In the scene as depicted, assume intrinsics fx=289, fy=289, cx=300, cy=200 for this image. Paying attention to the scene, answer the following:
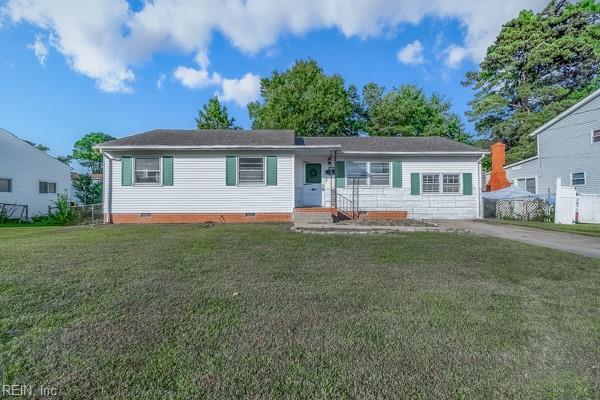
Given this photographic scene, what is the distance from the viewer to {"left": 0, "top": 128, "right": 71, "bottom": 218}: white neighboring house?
15930mm

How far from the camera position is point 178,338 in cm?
228

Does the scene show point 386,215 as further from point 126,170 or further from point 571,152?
point 571,152

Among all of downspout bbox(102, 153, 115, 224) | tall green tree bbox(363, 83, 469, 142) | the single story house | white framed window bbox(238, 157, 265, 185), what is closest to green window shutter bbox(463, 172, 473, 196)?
the single story house

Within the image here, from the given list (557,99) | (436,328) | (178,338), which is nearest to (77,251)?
(178,338)

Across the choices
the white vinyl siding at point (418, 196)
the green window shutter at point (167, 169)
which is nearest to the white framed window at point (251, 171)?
the white vinyl siding at point (418, 196)

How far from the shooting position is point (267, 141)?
1200 cm

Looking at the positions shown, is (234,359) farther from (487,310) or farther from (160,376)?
(487,310)

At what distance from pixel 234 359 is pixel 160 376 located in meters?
0.46

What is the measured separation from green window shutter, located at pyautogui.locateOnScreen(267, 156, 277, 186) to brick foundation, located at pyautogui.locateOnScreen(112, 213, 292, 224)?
1303mm

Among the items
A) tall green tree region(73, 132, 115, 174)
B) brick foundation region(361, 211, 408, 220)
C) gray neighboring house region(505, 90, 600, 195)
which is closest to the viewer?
brick foundation region(361, 211, 408, 220)

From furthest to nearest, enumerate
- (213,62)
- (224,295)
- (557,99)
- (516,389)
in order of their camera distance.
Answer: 1. (557,99)
2. (213,62)
3. (224,295)
4. (516,389)

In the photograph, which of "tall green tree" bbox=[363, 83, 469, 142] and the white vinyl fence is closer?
the white vinyl fence

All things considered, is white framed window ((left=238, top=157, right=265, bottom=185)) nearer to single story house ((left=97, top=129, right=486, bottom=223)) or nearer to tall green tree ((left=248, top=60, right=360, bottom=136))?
single story house ((left=97, top=129, right=486, bottom=223))

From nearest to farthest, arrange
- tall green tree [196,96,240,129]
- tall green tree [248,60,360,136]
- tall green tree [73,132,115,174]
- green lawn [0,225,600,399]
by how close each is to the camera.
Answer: green lawn [0,225,600,399]
tall green tree [248,60,360,136]
tall green tree [196,96,240,129]
tall green tree [73,132,115,174]
